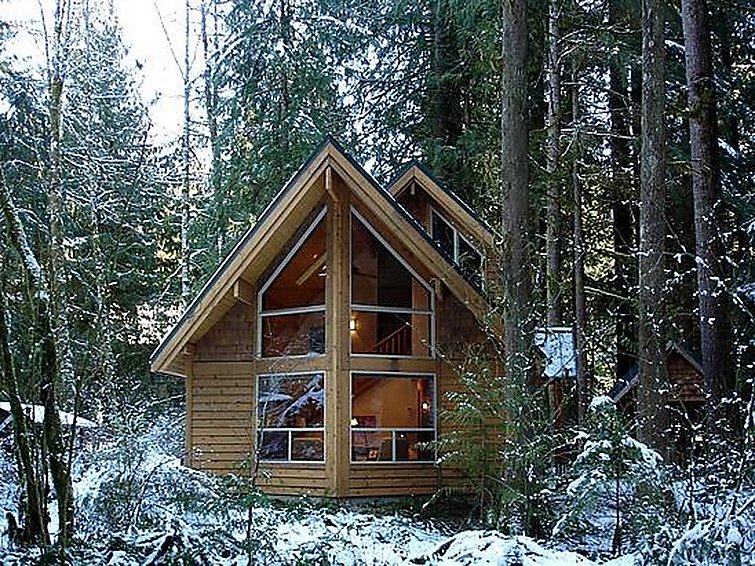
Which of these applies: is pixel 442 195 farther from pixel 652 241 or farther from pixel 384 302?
pixel 652 241

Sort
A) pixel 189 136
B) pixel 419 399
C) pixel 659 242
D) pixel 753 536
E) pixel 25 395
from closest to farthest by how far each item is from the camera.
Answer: pixel 753 536 < pixel 25 395 < pixel 659 242 < pixel 419 399 < pixel 189 136

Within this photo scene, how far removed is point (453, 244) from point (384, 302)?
6.12ft

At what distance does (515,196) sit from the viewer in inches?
365

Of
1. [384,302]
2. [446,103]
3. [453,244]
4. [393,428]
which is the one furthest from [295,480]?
[446,103]

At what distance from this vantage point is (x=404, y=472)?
40.7 ft

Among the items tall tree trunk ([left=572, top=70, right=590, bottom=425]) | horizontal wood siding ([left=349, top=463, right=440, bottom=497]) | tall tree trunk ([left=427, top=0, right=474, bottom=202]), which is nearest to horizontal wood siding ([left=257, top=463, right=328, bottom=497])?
horizontal wood siding ([left=349, top=463, right=440, bottom=497])

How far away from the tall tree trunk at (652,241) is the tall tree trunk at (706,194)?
4.05 feet

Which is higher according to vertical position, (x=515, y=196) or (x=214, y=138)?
(x=214, y=138)

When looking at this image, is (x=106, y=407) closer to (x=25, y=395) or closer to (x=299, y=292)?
(x=299, y=292)

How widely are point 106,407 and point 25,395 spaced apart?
15.0 ft

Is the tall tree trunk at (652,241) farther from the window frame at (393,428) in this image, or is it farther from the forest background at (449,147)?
the window frame at (393,428)

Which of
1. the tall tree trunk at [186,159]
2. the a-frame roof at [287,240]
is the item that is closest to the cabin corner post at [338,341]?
the a-frame roof at [287,240]

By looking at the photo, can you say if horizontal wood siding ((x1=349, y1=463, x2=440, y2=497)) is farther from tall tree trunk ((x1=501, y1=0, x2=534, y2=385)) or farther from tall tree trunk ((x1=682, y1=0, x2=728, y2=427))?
tall tree trunk ((x1=682, y1=0, x2=728, y2=427))

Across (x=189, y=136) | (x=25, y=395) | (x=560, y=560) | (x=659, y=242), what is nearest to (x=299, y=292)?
(x=659, y=242)
